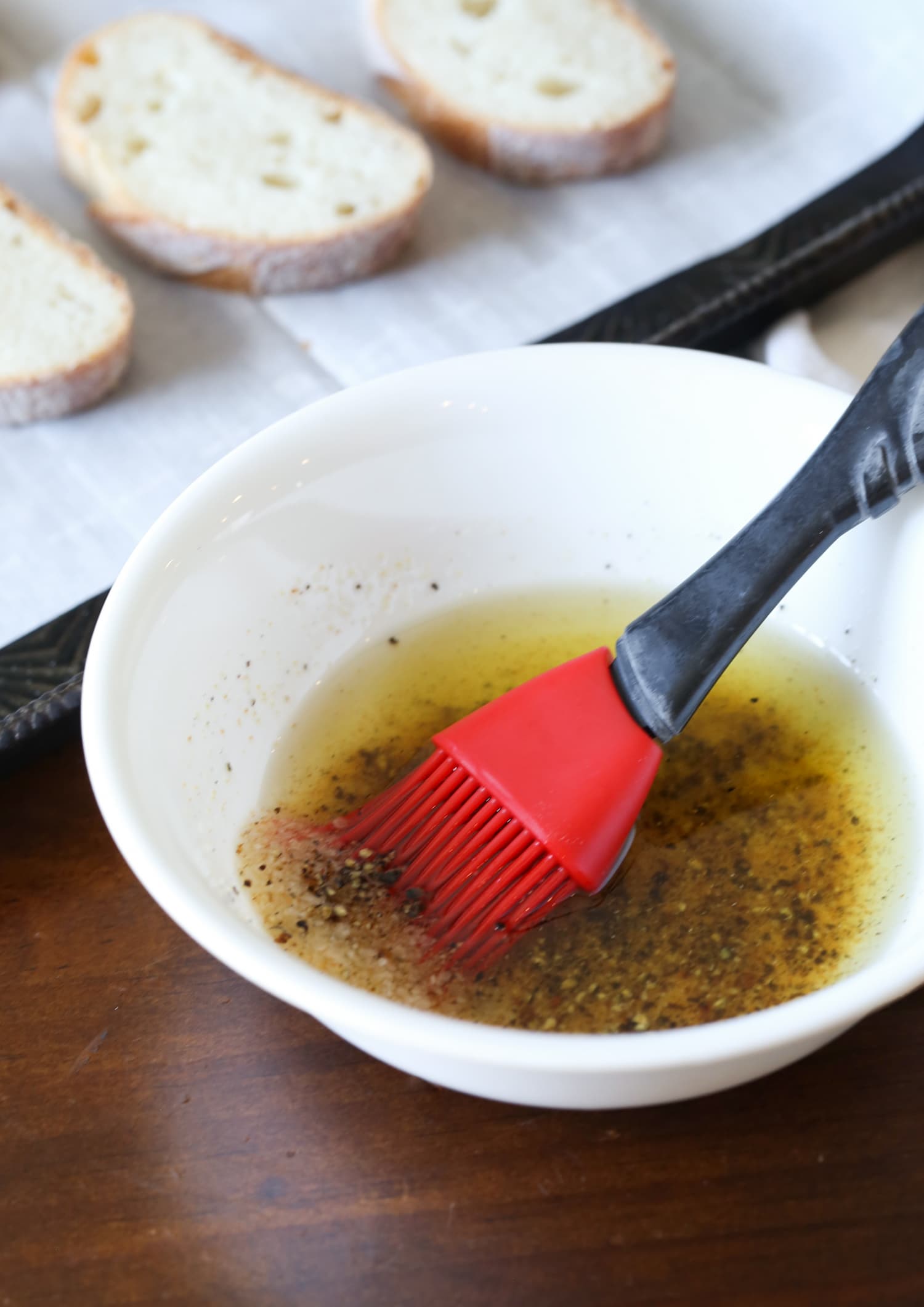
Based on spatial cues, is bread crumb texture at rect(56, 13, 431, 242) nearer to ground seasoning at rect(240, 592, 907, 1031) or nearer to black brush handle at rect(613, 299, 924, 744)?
ground seasoning at rect(240, 592, 907, 1031)

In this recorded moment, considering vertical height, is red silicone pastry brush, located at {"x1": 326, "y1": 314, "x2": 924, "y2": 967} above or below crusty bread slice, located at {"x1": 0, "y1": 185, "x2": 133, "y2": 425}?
above

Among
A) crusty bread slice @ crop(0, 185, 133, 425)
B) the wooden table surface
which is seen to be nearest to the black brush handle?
the wooden table surface

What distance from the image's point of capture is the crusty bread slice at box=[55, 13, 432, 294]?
124 centimetres

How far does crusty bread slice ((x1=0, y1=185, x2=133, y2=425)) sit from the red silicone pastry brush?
0.56 m

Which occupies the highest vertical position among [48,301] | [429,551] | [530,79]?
[530,79]

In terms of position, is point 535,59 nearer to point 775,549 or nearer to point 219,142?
point 219,142

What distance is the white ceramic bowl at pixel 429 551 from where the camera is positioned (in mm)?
697

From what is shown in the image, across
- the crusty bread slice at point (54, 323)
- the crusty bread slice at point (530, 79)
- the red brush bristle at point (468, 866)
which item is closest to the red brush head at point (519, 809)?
the red brush bristle at point (468, 866)

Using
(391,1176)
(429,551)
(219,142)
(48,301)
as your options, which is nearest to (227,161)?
(219,142)

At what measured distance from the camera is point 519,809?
0.77m

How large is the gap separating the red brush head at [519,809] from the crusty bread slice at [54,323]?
554mm

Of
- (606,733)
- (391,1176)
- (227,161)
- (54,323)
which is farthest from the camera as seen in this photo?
(227,161)

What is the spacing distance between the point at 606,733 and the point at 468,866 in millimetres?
121

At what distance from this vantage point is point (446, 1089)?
723 mm
